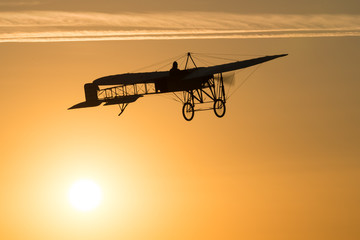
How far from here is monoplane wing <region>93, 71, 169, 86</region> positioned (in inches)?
4995

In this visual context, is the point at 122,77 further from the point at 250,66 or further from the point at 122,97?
the point at 250,66

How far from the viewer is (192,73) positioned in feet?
415

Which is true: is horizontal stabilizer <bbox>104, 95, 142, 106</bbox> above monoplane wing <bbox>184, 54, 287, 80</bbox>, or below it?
below

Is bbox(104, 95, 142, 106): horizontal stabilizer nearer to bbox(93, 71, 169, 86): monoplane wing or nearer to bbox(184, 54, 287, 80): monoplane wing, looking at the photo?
bbox(93, 71, 169, 86): monoplane wing

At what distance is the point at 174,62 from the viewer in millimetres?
127250

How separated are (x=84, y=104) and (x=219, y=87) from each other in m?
13.7

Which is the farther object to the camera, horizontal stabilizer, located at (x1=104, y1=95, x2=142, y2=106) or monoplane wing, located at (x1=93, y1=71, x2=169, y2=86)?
monoplane wing, located at (x1=93, y1=71, x2=169, y2=86)

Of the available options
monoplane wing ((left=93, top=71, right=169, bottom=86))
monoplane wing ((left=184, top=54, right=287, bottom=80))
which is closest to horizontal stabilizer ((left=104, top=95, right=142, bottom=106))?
monoplane wing ((left=93, top=71, right=169, bottom=86))

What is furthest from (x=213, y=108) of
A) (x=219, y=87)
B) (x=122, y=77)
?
(x=122, y=77)

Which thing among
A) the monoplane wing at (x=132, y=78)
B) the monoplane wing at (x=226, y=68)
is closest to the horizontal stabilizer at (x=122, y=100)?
the monoplane wing at (x=132, y=78)

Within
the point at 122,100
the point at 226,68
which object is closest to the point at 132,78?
the point at 122,100

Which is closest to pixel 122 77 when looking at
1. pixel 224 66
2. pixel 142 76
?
pixel 142 76

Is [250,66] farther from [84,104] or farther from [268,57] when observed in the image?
[84,104]

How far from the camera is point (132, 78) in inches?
5044
